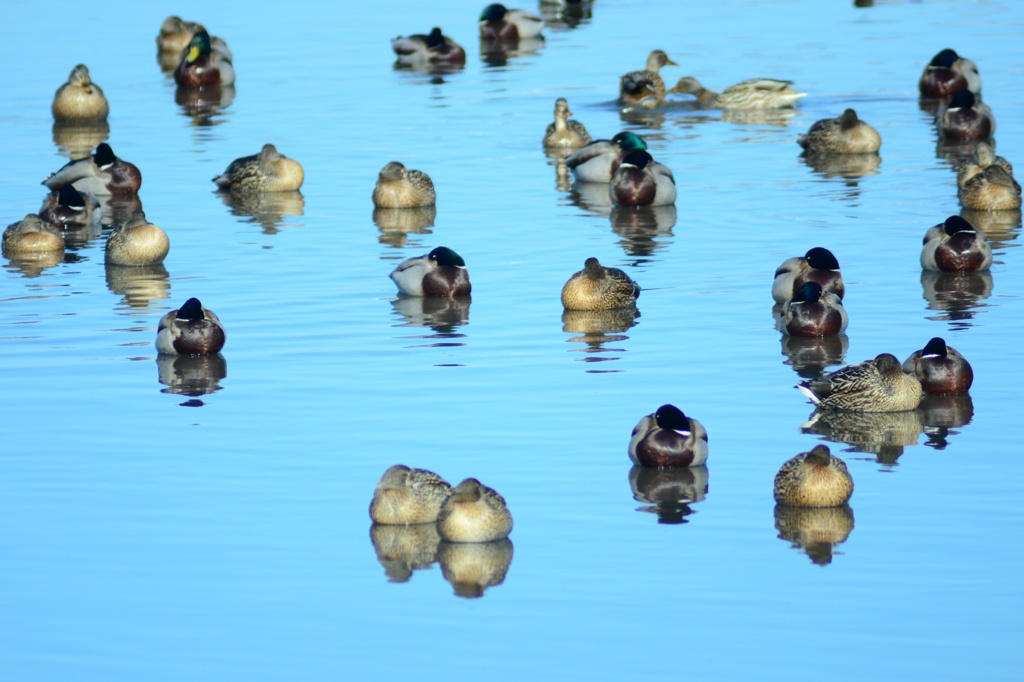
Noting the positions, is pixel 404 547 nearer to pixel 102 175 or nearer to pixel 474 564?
pixel 474 564

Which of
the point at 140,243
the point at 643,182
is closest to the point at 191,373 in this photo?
the point at 140,243

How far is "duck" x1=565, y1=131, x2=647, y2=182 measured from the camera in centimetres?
2566

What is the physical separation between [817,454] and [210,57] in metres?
26.0

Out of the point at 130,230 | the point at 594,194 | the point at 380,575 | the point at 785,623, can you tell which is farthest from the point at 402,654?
the point at 594,194

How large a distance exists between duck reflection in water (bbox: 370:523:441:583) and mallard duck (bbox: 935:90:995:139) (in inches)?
691

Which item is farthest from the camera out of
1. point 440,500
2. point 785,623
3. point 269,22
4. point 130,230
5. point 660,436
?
point 269,22

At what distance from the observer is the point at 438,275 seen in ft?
61.0

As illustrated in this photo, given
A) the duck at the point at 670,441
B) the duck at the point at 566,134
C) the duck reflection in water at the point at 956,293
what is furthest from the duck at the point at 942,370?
the duck at the point at 566,134

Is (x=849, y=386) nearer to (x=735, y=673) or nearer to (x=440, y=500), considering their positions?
(x=440, y=500)

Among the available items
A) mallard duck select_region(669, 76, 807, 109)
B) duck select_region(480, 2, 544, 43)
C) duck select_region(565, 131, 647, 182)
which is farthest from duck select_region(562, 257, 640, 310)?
duck select_region(480, 2, 544, 43)

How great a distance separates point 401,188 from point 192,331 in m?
7.97

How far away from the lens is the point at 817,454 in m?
11.7

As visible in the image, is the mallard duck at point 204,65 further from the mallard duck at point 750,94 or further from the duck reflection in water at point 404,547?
the duck reflection in water at point 404,547

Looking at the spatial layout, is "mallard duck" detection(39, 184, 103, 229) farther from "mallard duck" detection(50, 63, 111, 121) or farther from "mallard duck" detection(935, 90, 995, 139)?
"mallard duck" detection(935, 90, 995, 139)
